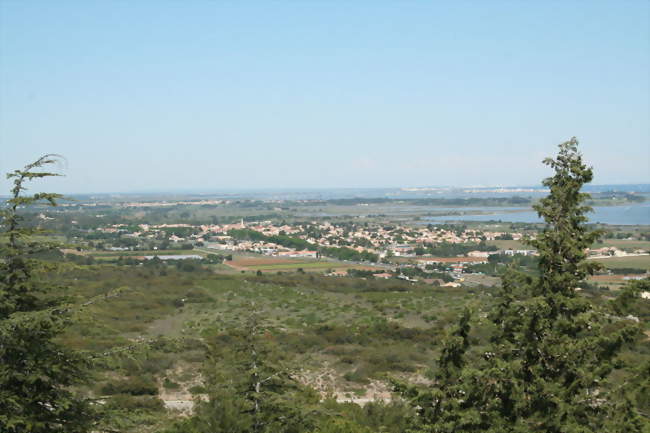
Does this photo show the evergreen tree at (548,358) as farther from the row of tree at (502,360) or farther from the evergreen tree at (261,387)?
the evergreen tree at (261,387)

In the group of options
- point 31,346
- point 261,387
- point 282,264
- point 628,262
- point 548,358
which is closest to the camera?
point 31,346

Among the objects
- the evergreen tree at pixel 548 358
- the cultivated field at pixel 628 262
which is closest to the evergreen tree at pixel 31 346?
the evergreen tree at pixel 548 358

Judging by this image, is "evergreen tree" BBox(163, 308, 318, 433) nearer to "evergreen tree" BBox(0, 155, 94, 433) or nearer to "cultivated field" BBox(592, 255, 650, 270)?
"evergreen tree" BBox(0, 155, 94, 433)

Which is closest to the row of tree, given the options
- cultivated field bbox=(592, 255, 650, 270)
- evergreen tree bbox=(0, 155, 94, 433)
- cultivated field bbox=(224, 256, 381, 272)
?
evergreen tree bbox=(0, 155, 94, 433)

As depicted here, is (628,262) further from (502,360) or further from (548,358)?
(502,360)

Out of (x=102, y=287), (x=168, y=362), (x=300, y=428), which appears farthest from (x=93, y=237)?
(x=300, y=428)

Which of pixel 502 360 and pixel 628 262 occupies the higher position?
pixel 502 360

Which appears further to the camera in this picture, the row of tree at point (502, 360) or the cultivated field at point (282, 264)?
the cultivated field at point (282, 264)


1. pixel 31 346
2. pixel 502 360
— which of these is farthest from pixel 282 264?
pixel 31 346
